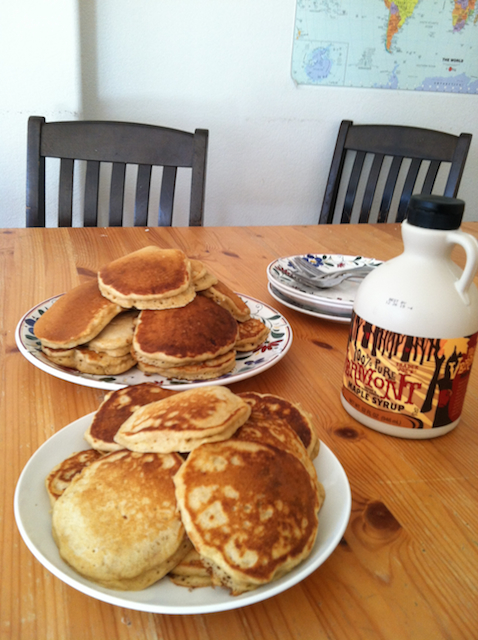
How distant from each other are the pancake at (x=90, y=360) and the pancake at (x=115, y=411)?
151 mm

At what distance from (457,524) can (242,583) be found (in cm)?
25

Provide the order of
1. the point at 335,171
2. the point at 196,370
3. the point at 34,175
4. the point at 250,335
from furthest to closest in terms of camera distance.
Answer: the point at 335,171, the point at 34,175, the point at 250,335, the point at 196,370

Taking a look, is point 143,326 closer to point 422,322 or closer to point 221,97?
point 422,322

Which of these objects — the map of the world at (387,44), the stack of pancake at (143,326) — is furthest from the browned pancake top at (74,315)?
the map of the world at (387,44)

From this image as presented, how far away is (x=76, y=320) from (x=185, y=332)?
6.0 inches

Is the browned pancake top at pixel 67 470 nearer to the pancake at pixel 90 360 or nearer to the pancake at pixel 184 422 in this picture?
the pancake at pixel 184 422

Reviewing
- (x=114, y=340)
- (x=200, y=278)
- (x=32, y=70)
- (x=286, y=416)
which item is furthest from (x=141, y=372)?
(x=32, y=70)

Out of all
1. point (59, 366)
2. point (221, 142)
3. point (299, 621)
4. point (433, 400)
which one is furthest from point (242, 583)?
point (221, 142)

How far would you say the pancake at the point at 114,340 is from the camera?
28.3 inches

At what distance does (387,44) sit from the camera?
7.86ft

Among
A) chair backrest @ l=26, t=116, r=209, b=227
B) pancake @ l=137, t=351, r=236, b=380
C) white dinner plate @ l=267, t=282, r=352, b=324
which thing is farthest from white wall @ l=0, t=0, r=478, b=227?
pancake @ l=137, t=351, r=236, b=380

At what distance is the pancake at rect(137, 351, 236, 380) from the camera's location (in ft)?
2.31

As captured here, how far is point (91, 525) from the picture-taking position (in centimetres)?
40

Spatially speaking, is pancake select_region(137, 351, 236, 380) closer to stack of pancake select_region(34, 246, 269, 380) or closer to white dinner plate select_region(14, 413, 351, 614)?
stack of pancake select_region(34, 246, 269, 380)
